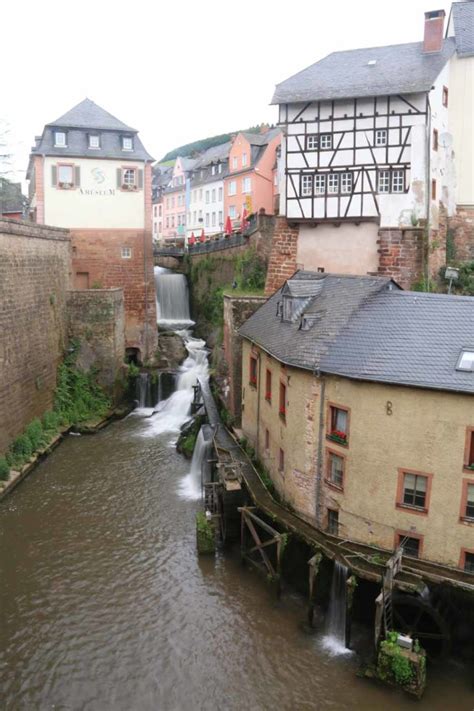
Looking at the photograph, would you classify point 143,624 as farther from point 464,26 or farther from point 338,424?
point 464,26

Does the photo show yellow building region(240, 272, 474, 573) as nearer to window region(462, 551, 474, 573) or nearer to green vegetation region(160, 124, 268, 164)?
window region(462, 551, 474, 573)

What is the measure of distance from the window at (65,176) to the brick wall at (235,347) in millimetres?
12098

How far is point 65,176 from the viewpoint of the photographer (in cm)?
3141

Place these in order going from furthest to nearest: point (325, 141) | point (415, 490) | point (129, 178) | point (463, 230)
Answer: point (129, 178), point (463, 230), point (325, 141), point (415, 490)

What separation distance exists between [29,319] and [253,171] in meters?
24.7

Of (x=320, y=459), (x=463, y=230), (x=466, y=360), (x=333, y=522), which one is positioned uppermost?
(x=463, y=230)

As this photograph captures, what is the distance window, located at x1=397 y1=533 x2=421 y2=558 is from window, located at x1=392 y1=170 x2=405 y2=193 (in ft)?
51.1

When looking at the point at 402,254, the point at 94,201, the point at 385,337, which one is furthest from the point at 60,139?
the point at 385,337

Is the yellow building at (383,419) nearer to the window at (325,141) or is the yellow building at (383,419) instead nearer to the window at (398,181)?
the window at (398,181)

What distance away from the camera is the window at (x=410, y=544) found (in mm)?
13430

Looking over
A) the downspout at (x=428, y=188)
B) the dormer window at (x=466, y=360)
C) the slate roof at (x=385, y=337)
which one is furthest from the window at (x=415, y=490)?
the downspout at (x=428, y=188)

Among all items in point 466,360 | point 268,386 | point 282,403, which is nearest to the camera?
point 466,360

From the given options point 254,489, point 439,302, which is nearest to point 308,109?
point 439,302

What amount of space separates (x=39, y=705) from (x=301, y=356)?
896 centimetres
